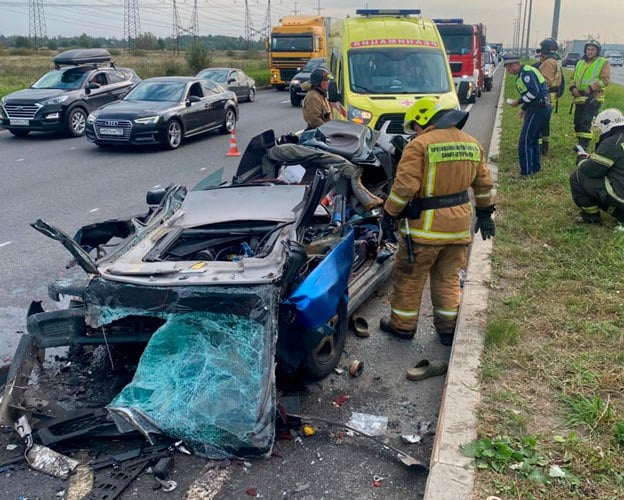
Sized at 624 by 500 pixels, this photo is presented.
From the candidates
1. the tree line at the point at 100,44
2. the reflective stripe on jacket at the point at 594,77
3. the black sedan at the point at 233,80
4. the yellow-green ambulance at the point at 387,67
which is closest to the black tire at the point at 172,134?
the yellow-green ambulance at the point at 387,67

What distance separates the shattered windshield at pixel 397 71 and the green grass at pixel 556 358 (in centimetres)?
424

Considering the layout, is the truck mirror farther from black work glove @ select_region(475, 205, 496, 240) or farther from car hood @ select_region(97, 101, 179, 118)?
black work glove @ select_region(475, 205, 496, 240)

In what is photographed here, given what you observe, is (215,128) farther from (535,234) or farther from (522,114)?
(535,234)

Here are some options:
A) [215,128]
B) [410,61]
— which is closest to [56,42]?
[215,128]

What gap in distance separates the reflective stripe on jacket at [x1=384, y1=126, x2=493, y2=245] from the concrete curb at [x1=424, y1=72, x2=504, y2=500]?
0.69 m

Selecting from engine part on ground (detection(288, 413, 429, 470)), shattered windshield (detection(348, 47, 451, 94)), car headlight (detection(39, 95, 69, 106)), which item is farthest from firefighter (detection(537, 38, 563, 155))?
car headlight (detection(39, 95, 69, 106))

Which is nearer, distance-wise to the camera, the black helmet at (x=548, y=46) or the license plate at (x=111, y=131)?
the black helmet at (x=548, y=46)

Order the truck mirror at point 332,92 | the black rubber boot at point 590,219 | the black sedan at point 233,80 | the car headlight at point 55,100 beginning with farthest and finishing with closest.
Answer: the black sedan at point 233,80
the car headlight at point 55,100
the truck mirror at point 332,92
the black rubber boot at point 590,219

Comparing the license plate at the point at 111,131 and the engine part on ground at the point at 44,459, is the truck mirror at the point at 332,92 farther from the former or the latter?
the engine part on ground at the point at 44,459

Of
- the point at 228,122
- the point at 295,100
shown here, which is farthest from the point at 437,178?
the point at 295,100

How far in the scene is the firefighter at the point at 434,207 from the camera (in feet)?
14.6

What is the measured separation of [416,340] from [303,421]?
4.96 feet

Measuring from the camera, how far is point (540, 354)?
14.0 ft

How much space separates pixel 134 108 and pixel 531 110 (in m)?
7.78
